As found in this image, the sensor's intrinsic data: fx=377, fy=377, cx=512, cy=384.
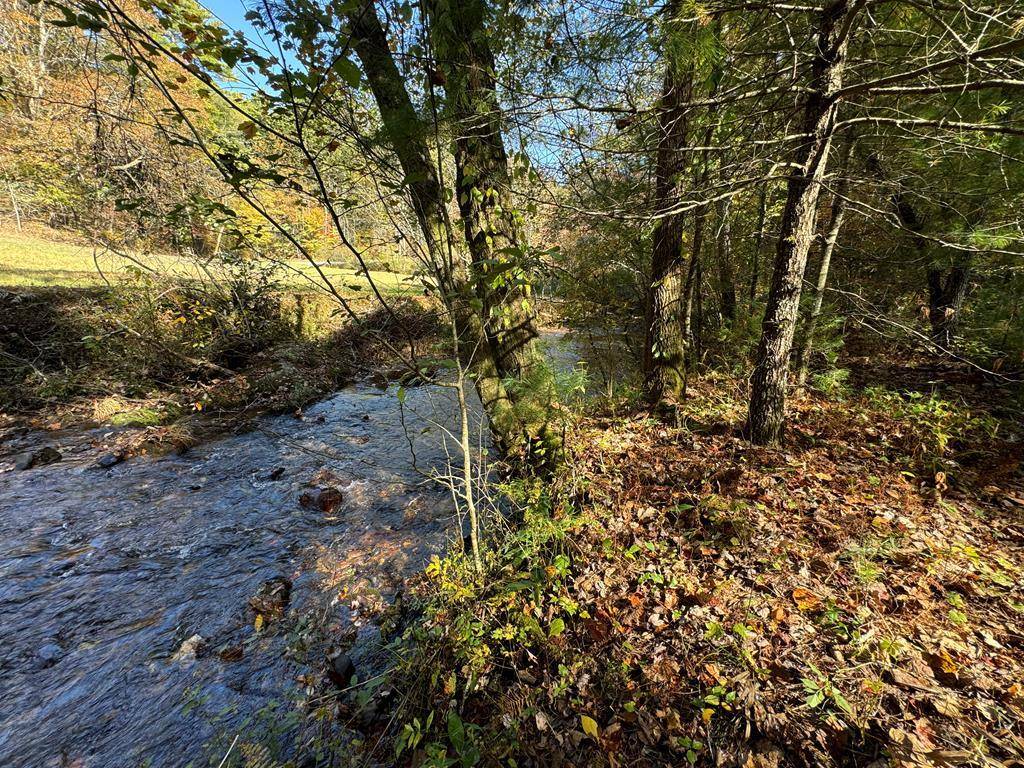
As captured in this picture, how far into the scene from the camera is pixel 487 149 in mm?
3619

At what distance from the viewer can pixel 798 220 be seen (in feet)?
11.2

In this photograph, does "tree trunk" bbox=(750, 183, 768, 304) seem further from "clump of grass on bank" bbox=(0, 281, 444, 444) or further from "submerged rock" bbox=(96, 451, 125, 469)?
"submerged rock" bbox=(96, 451, 125, 469)

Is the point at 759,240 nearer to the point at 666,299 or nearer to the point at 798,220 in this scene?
the point at 666,299

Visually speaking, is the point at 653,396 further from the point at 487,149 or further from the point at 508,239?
the point at 487,149

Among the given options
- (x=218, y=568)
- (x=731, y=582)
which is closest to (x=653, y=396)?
(x=731, y=582)

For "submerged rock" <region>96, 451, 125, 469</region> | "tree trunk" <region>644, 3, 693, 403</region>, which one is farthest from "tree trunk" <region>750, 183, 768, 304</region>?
"submerged rock" <region>96, 451, 125, 469</region>

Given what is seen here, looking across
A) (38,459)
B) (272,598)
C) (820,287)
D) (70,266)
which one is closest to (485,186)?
(820,287)

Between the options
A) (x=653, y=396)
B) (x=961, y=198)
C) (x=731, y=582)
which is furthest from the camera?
(x=653, y=396)

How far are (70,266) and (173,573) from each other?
15.2 meters

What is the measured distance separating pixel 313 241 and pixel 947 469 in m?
9.05

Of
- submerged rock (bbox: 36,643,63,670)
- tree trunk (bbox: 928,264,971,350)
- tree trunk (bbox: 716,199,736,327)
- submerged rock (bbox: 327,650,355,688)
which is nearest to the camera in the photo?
submerged rock (bbox: 327,650,355,688)

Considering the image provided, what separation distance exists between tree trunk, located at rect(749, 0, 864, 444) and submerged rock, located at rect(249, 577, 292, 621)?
5.12 m

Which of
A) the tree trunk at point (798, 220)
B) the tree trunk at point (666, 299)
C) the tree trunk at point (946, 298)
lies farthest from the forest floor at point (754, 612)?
the tree trunk at point (946, 298)

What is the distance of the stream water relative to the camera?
2797mm
